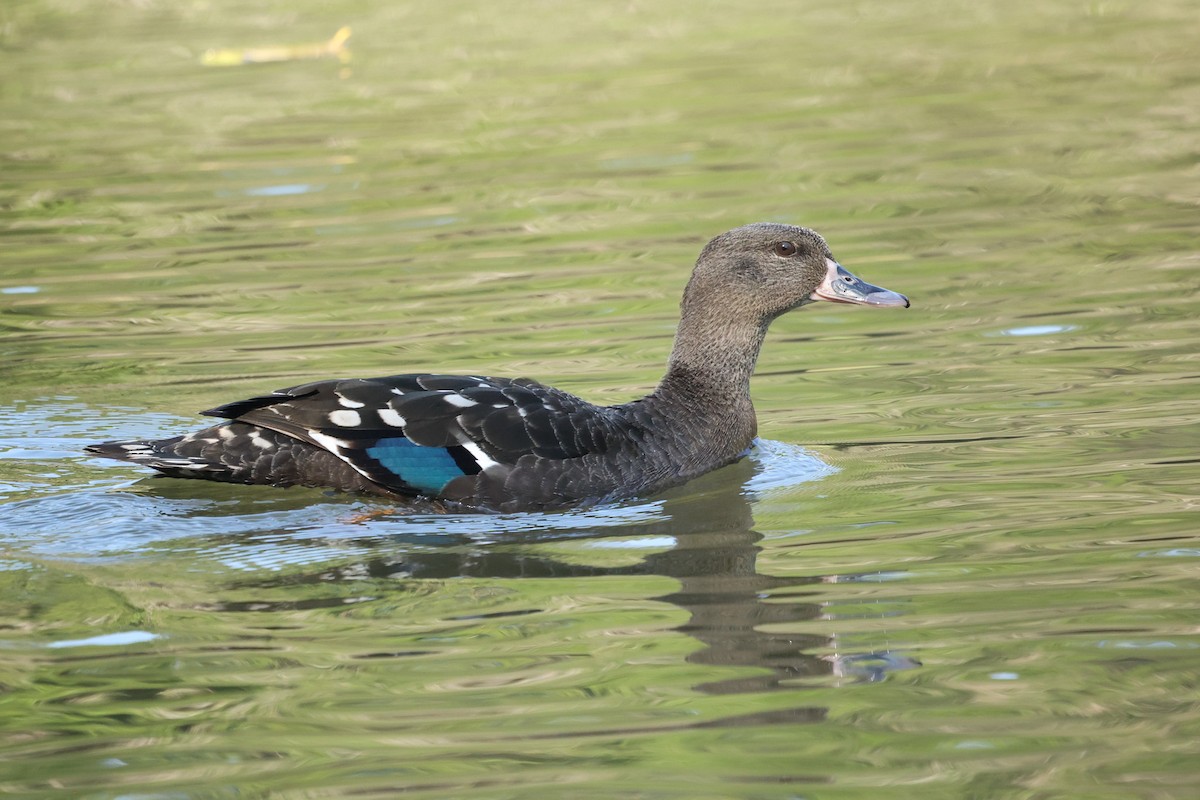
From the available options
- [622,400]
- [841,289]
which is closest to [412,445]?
[622,400]

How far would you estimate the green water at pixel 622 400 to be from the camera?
18.1 feet

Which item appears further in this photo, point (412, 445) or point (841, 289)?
point (841, 289)

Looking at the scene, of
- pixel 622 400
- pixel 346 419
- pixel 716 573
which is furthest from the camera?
pixel 622 400

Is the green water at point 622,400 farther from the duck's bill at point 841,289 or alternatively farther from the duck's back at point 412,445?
the duck's bill at point 841,289

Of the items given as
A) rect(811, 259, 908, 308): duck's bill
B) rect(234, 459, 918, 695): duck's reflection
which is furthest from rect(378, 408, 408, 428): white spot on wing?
rect(811, 259, 908, 308): duck's bill

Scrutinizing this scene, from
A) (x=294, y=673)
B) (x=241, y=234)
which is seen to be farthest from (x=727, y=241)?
(x=241, y=234)

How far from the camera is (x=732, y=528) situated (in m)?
7.88

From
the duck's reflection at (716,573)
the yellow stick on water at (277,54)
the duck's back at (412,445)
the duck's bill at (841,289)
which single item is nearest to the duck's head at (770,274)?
the duck's bill at (841,289)

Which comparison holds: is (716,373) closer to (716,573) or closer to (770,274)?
(770,274)

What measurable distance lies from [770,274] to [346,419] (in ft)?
8.01

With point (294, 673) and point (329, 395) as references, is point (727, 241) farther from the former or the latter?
point (294, 673)

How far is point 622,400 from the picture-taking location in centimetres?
988

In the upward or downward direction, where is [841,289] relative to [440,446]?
upward

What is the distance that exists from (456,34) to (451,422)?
1682 cm
